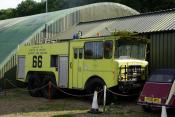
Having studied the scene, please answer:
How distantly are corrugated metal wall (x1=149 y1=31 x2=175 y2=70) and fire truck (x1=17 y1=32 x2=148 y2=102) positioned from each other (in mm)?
1708

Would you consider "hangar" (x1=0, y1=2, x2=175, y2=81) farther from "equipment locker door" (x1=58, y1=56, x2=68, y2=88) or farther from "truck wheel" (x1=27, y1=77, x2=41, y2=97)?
"equipment locker door" (x1=58, y1=56, x2=68, y2=88)

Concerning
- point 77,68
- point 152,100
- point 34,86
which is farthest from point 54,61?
point 152,100

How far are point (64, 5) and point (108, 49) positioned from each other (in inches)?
1812

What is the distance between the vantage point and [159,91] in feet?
44.3

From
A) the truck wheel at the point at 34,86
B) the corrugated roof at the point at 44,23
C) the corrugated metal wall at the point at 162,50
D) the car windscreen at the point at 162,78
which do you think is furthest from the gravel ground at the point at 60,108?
the corrugated roof at the point at 44,23

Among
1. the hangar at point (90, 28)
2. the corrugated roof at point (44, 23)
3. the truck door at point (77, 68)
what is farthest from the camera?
→ the corrugated roof at point (44, 23)

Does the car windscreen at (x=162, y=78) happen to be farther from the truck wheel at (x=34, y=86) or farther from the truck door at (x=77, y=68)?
the truck wheel at (x=34, y=86)

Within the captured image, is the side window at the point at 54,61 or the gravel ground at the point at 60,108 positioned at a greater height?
the side window at the point at 54,61

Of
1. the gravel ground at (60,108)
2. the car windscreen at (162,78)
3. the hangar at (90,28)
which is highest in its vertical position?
the hangar at (90,28)

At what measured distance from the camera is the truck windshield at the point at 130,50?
15727mm

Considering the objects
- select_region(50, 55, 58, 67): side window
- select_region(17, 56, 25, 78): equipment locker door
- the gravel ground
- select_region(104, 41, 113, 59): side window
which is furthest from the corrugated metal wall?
select_region(17, 56, 25, 78): equipment locker door

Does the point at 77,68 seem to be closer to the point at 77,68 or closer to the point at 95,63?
the point at 77,68

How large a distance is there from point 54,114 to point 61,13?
1475cm

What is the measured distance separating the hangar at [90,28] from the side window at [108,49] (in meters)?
2.79
